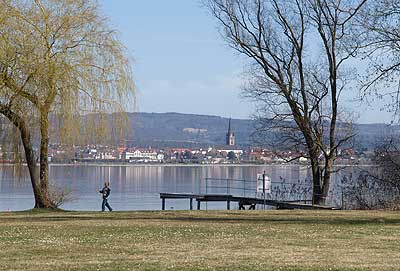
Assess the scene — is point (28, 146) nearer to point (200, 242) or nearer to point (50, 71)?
point (50, 71)

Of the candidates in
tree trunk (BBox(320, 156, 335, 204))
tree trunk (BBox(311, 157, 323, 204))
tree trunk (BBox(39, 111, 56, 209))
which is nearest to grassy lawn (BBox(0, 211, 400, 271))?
tree trunk (BBox(39, 111, 56, 209))

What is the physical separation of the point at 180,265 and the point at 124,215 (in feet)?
47.6

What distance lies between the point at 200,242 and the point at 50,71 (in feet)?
40.6

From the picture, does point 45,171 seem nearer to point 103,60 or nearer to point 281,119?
point 103,60

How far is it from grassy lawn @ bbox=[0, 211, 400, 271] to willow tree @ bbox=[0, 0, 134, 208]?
3808 mm

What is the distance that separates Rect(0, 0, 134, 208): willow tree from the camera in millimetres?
27391

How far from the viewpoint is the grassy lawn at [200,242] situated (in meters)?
13.8

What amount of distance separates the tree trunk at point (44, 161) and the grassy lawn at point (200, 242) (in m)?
3.57

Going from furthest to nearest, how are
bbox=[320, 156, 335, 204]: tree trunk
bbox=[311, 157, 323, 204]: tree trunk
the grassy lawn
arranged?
bbox=[311, 157, 323, 204]: tree trunk, bbox=[320, 156, 335, 204]: tree trunk, the grassy lawn

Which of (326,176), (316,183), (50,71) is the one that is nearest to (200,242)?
(50,71)

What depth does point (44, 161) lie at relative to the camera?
31297 millimetres

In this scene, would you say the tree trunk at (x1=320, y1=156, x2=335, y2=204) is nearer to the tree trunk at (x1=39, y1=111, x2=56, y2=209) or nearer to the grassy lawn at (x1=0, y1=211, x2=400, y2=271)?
the grassy lawn at (x1=0, y1=211, x2=400, y2=271)

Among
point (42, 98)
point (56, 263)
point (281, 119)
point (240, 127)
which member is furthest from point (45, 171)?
point (240, 127)

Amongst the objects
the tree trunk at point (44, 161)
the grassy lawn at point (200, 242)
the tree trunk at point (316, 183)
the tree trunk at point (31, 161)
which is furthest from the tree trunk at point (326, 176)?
the tree trunk at point (31, 161)
